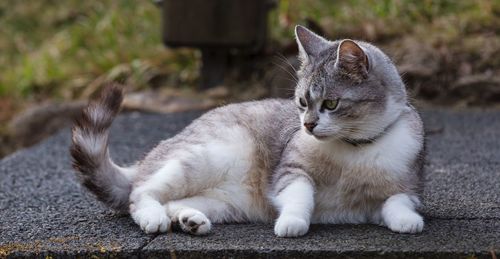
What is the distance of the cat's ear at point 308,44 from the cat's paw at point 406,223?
77 cm

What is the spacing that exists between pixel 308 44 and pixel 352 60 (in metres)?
0.32

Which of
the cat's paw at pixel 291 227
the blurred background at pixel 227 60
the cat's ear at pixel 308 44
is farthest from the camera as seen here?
the blurred background at pixel 227 60

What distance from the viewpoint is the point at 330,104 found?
305 centimetres

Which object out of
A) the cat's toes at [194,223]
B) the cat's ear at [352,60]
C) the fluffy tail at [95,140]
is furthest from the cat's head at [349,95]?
the fluffy tail at [95,140]

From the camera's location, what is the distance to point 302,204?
3023 mm

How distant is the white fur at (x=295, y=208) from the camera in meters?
2.92

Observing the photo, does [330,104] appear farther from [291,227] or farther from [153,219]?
[153,219]

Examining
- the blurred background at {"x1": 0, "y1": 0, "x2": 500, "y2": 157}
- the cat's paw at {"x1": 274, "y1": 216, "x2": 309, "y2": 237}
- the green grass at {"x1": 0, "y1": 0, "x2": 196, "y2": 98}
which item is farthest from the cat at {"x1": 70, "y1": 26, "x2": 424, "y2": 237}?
the green grass at {"x1": 0, "y1": 0, "x2": 196, "y2": 98}

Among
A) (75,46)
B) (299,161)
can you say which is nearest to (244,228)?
(299,161)

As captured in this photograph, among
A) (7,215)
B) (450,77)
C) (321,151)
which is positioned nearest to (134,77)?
(450,77)

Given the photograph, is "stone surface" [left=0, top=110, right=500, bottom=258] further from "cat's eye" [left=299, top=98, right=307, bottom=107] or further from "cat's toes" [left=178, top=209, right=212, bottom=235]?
"cat's eye" [left=299, top=98, right=307, bottom=107]

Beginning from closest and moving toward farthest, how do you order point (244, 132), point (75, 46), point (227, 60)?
point (244, 132), point (227, 60), point (75, 46)

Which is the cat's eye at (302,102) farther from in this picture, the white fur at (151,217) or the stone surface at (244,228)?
the white fur at (151,217)

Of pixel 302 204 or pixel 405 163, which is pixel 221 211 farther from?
pixel 405 163
